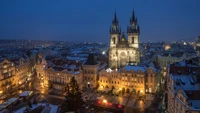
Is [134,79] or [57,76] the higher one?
[57,76]

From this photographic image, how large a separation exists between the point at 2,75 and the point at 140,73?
56768 millimetres

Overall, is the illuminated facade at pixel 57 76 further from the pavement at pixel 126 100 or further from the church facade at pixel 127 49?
the church facade at pixel 127 49

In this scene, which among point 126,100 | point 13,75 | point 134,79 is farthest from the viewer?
point 13,75

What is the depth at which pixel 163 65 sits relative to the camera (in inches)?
3829

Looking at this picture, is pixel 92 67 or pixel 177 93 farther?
pixel 92 67

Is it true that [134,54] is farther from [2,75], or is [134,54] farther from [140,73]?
[2,75]

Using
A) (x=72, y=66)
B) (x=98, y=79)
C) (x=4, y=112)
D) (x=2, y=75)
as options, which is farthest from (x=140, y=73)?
(x=2, y=75)

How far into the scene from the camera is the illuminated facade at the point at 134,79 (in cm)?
6366

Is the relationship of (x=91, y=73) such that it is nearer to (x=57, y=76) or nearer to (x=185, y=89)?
(x=57, y=76)

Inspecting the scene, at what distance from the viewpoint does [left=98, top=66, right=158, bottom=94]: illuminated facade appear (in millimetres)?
63656

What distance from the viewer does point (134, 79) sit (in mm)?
65062

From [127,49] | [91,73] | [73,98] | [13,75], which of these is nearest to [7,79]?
[13,75]

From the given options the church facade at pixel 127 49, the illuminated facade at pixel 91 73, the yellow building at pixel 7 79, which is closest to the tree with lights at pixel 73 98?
the illuminated facade at pixel 91 73

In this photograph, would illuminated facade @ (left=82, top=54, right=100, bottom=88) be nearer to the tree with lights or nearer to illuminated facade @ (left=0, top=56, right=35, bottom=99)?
the tree with lights
